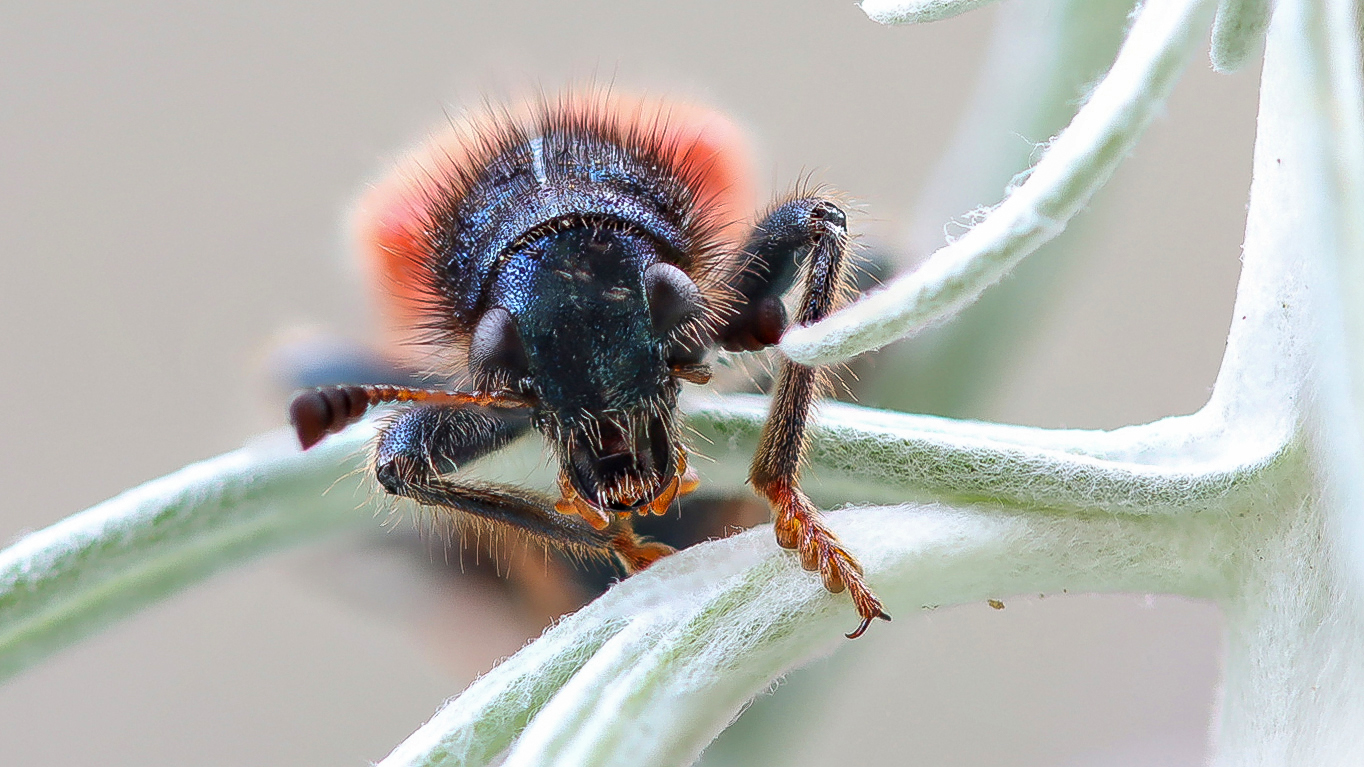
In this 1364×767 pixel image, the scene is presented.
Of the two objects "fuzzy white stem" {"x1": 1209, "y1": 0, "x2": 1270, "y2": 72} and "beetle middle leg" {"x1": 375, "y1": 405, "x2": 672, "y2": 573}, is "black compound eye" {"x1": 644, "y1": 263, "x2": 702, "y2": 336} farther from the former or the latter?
"fuzzy white stem" {"x1": 1209, "y1": 0, "x2": 1270, "y2": 72}

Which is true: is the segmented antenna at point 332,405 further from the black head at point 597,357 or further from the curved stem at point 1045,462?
the curved stem at point 1045,462

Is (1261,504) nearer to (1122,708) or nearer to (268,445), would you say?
(268,445)

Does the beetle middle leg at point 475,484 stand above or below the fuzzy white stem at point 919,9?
below

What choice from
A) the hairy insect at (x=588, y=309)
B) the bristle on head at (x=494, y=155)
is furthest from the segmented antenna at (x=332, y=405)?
the bristle on head at (x=494, y=155)

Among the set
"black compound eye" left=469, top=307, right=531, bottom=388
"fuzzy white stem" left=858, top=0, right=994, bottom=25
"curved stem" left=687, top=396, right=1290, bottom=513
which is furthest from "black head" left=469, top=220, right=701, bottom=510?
"fuzzy white stem" left=858, top=0, right=994, bottom=25

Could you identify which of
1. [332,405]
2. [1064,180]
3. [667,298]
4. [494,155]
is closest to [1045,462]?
[1064,180]

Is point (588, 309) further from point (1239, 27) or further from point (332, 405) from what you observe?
point (1239, 27)
